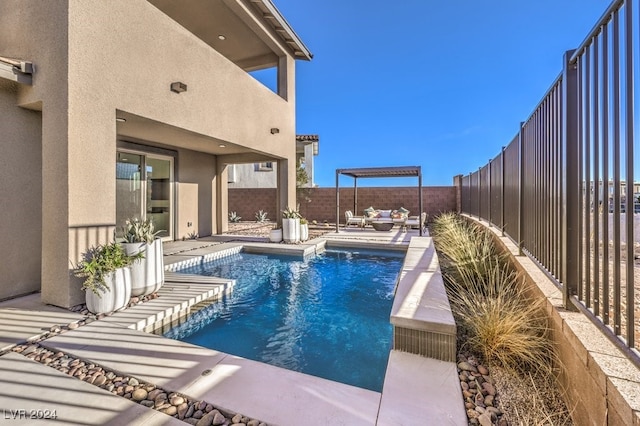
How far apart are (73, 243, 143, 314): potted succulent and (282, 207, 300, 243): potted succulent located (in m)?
5.93

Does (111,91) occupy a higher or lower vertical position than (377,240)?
higher

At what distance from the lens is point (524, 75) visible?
16.8m

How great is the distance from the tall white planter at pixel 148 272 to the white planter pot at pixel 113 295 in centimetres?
22

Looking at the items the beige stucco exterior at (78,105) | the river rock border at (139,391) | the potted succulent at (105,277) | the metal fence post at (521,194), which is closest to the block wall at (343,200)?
the beige stucco exterior at (78,105)

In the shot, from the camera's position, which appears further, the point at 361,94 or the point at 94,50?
the point at 361,94

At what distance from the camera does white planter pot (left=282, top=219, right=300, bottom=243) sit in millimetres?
10195

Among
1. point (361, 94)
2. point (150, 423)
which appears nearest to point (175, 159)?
point (150, 423)

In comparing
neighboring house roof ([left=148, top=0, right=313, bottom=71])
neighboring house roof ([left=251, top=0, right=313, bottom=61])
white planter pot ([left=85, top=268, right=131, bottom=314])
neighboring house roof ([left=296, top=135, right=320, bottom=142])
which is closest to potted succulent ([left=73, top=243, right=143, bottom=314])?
white planter pot ([left=85, top=268, right=131, bottom=314])

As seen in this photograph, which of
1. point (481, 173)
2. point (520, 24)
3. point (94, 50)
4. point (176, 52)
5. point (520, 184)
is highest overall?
point (520, 24)

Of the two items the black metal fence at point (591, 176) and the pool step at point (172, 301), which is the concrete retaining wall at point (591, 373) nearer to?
the black metal fence at point (591, 176)

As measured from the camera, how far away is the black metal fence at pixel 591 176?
172 centimetres

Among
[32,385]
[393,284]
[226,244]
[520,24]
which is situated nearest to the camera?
[32,385]

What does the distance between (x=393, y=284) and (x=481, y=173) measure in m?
5.85

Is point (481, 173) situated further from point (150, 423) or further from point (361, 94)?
point (361, 94)
